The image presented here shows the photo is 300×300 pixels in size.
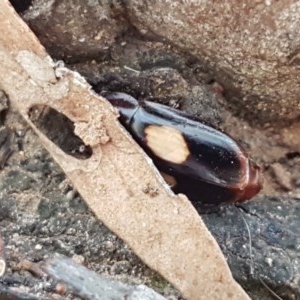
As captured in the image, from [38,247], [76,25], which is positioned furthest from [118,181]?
[76,25]

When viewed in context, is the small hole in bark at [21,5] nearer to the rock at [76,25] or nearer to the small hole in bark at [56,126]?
the rock at [76,25]

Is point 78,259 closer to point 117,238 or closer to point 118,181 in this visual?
point 117,238

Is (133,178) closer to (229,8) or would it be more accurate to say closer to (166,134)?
(166,134)

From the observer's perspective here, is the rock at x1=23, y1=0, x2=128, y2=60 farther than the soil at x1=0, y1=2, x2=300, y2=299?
Yes

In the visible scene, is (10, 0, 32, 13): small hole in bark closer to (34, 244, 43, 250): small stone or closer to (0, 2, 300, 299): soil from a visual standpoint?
(0, 2, 300, 299): soil

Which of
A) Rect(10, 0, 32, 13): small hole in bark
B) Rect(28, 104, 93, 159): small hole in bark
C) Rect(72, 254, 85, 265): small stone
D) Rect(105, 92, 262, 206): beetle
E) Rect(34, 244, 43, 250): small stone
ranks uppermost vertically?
Rect(10, 0, 32, 13): small hole in bark

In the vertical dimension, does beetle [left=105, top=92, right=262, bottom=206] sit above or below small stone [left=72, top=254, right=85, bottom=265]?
above

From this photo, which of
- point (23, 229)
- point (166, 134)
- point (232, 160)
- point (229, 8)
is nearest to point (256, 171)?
point (232, 160)

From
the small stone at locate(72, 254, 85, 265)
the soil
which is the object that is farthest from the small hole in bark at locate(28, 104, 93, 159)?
the small stone at locate(72, 254, 85, 265)
